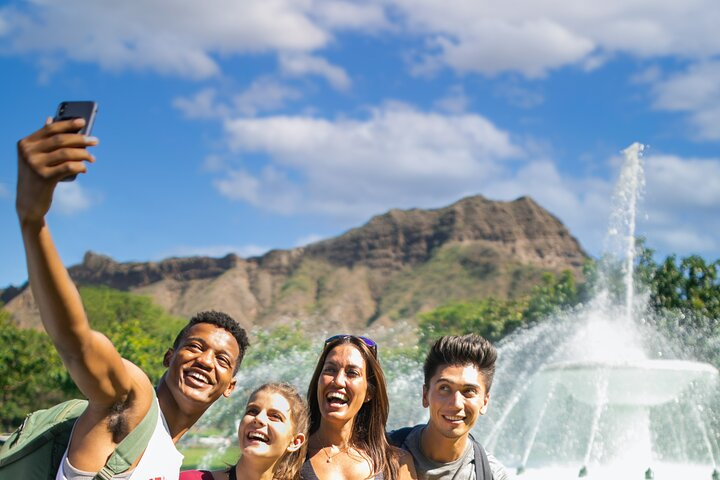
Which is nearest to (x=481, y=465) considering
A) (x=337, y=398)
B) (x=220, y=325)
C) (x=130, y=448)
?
(x=337, y=398)

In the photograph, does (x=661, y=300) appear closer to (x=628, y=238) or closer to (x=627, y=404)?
(x=628, y=238)

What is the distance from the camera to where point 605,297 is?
19969 millimetres

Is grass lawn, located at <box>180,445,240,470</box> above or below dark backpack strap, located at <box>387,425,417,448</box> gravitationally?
below

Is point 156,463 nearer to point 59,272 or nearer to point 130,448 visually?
point 130,448

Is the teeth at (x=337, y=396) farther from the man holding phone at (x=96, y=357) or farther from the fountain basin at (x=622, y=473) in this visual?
the fountain basin at (x=622, y=473)

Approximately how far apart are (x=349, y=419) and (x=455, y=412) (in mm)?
487

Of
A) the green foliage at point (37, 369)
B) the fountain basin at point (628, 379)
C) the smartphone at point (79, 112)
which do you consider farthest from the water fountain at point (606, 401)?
the green foliage at point (37, 369)

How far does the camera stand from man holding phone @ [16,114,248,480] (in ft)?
6.84

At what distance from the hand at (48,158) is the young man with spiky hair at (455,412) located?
224cm

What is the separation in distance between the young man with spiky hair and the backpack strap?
154 cm

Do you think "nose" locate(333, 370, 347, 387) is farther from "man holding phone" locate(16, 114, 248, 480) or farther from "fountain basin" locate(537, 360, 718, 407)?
"fountain basin" locate(537, 360, 718, 407)

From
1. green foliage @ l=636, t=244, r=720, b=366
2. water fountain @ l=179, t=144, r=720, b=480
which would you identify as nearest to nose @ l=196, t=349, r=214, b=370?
water fountain @ l=179, t=144, r=720, b=480

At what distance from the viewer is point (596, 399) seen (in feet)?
42.9

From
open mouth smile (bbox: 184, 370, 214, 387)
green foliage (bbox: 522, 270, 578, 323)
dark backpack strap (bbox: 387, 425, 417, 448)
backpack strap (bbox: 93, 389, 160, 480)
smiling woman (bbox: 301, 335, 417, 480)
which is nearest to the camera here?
backpack strap (bbox: 93, 389, 160, 480)
